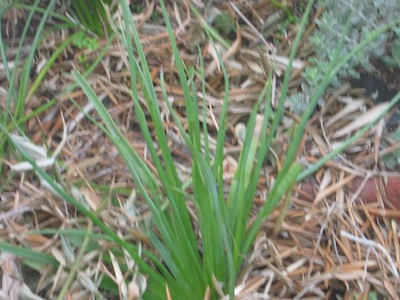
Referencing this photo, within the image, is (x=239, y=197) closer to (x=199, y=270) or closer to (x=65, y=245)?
(x=199, y=270)

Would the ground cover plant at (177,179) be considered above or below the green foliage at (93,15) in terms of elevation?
below

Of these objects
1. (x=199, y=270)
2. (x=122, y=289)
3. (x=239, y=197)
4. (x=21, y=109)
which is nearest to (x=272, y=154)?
(x=239, y=197)

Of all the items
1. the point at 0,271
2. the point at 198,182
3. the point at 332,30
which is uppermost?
the point at 332,30

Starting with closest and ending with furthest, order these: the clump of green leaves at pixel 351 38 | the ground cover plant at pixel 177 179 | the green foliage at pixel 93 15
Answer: the ground cover plant at pixel 177 179 → the clump of green leaves at pixel 351 38 → the green foliage at pixel 93 15

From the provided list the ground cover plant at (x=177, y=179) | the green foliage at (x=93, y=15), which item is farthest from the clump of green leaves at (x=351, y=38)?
the green foliage at (x=93, y=15)

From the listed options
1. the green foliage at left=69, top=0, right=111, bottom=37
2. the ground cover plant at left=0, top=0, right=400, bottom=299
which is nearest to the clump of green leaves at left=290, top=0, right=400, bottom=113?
the ground cover plant at left=0, top=0, right=400, bottom=299

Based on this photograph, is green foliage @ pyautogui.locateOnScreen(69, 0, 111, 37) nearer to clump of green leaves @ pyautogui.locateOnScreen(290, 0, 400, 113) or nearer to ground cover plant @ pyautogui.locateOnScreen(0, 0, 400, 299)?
ground cover plant @ pyautogui.locateOnScreen(0, 0, 400, 299)

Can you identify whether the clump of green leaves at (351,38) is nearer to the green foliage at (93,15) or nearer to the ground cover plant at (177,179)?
the ground cover plant at (177,179)

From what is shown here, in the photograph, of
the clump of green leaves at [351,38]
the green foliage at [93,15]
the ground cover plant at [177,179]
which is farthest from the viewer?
the green foliage at [93,15]
